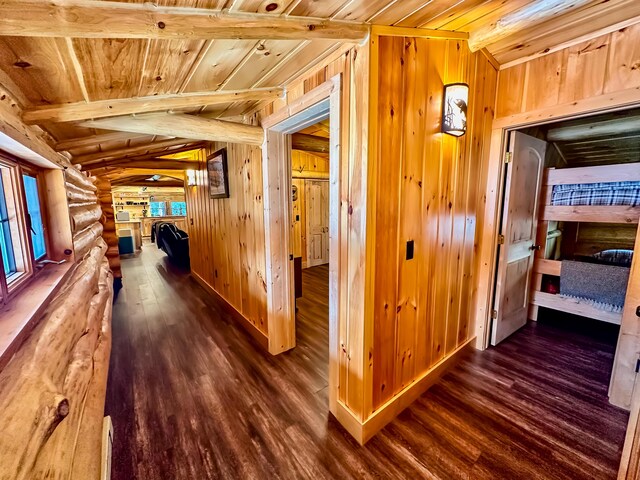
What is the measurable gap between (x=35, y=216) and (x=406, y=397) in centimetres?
286

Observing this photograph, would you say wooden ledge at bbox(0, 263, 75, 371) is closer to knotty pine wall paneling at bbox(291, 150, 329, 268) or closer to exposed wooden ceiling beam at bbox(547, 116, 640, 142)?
knotty pine wall paneling at bbox(291, 150, 329, 268)

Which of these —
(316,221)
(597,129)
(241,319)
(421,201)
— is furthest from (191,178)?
(597,129)

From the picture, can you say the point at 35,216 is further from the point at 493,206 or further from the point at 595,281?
the point at 595,281

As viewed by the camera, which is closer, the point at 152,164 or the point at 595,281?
the point at 595,281

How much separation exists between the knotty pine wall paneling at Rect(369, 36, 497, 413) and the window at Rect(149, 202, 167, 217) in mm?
13593

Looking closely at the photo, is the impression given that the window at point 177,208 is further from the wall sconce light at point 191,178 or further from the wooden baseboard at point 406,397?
the wooden baseboard at point 406,397

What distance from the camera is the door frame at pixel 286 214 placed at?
5.20 feet

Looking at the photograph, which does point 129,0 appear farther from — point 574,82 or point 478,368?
point 478,368

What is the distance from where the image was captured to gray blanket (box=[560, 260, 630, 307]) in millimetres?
2430

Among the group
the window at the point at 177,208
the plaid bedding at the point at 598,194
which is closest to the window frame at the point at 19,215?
the plaid bedding at the point at 598,194

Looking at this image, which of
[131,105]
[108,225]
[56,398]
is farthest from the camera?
[108,225]

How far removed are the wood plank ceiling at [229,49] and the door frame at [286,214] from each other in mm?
255

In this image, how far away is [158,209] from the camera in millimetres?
12469

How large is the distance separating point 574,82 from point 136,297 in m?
5.72
